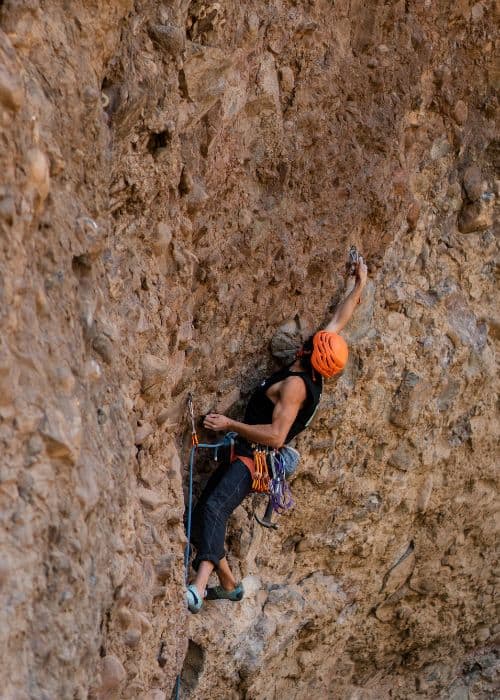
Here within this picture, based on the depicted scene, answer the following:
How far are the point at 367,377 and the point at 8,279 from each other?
2.95 m

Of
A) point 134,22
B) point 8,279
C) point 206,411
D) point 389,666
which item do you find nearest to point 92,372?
point 8,279

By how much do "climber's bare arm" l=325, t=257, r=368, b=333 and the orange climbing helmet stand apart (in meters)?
0.13

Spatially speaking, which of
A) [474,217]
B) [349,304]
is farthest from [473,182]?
[349,304]

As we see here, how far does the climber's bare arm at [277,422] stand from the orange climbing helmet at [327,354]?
13 cm

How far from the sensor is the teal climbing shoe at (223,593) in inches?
176

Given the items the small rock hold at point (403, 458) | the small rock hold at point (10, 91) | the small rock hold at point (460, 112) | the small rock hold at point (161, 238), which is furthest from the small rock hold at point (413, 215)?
the small rock hold at point (10, 91)

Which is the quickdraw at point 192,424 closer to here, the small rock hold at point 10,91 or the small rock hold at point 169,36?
the small rock hold at point 169,36

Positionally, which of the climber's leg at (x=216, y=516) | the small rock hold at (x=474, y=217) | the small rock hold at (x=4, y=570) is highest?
the small rock hold at (x=4, y=570)

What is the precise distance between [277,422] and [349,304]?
73 centimetres

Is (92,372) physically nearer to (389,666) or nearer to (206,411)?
(206,411)

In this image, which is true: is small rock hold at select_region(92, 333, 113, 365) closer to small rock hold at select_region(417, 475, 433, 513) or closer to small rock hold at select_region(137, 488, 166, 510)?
small rock hold at select_region(137, 488, 166, 510)

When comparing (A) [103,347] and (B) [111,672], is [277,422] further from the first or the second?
(B) [111,672]

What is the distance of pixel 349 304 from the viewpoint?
4.73m

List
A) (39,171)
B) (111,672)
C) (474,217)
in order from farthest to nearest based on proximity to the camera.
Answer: (474,217)
(111,672)
(39,171)
